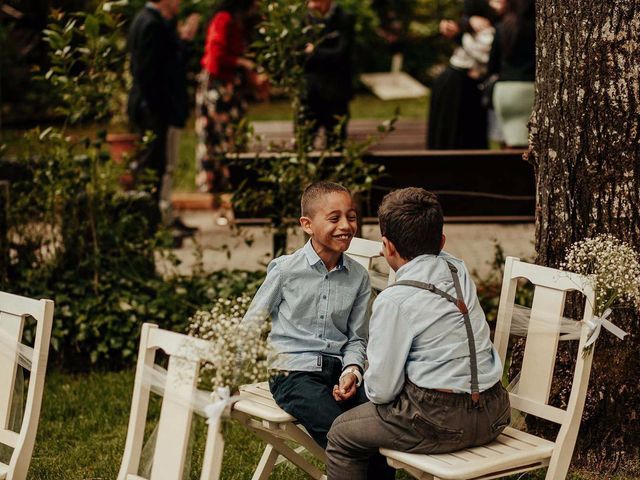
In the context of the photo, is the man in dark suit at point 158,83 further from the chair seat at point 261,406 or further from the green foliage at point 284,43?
the chair seat at point 261,406

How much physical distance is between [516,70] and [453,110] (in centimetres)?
126

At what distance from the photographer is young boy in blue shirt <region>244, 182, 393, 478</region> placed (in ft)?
12.2

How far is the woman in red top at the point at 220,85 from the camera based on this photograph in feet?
28.4

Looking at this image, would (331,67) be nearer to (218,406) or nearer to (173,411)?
(173,411)

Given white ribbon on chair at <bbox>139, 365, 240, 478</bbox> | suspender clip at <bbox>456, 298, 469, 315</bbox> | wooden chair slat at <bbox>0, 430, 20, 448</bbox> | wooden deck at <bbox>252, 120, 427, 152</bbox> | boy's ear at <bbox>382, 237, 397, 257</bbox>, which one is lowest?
wooden chair slat at <bbox>0, 430, 20, 448</bbox>

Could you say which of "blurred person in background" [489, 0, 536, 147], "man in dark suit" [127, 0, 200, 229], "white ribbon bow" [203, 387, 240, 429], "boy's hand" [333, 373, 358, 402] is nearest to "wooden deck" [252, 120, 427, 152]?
"man in dark suit" [127, 0, 200, 229]

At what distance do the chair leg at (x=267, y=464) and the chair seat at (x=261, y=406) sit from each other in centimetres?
24

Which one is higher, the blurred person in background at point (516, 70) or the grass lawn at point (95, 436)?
the blurred person in background at point (516, 70)

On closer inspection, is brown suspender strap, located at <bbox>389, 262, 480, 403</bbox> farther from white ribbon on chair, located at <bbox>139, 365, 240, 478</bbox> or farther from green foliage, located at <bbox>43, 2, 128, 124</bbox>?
green foliage, located at <bbox>43, 2, 128, 124</bbox>

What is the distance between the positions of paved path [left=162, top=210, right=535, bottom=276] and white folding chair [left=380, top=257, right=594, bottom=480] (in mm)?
3060

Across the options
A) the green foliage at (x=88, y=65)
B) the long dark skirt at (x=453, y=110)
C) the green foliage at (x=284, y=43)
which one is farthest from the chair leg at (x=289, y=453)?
the long dark skirt at (x=453, y=110)

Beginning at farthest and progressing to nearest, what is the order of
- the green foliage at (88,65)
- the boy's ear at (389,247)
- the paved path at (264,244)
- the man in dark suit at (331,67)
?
the man in dark suit at (331,67), the paved path at (264,244), the green foliage at (88,65), the boy's ear at (389,247)

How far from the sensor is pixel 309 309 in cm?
379

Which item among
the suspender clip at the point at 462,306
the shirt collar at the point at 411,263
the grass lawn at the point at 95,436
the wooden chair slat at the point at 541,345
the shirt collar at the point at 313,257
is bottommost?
the grass lawn at the point at 95,436
